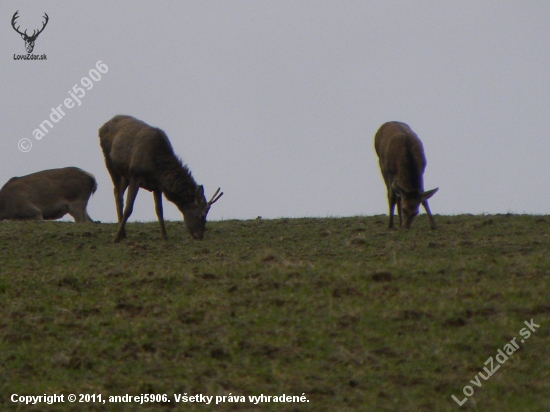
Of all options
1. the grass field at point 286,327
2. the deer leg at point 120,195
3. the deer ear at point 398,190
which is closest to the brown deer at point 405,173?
the deer ear at point 398,190

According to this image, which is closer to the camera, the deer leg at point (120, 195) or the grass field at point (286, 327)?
the grass field at point (286, 327)

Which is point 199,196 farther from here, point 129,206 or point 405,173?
point 405,173

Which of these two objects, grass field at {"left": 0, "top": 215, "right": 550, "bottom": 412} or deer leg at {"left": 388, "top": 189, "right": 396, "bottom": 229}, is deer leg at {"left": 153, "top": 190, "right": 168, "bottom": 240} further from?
deer leg at {"left": 388, "top": 189, "right": 396, "bottom": 229}

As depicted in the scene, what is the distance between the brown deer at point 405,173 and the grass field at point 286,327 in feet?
8.60

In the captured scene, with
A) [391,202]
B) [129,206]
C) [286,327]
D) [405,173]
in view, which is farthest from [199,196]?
[286,327]

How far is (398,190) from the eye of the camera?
1426cm

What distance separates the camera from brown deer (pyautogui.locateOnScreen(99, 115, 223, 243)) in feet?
45.0

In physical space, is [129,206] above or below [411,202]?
below

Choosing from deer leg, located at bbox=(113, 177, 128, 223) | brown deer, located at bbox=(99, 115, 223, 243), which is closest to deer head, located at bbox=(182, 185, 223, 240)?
brown deer, located at bbox=(99, 115, 223, 243)

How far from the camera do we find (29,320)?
27.1 feet

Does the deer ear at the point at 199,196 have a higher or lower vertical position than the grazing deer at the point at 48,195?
lower

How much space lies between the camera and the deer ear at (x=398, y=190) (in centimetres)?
1411

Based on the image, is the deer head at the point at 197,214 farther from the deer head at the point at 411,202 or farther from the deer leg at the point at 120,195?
the deer head at the point at 411,202

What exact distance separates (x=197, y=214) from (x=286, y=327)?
626 cm
